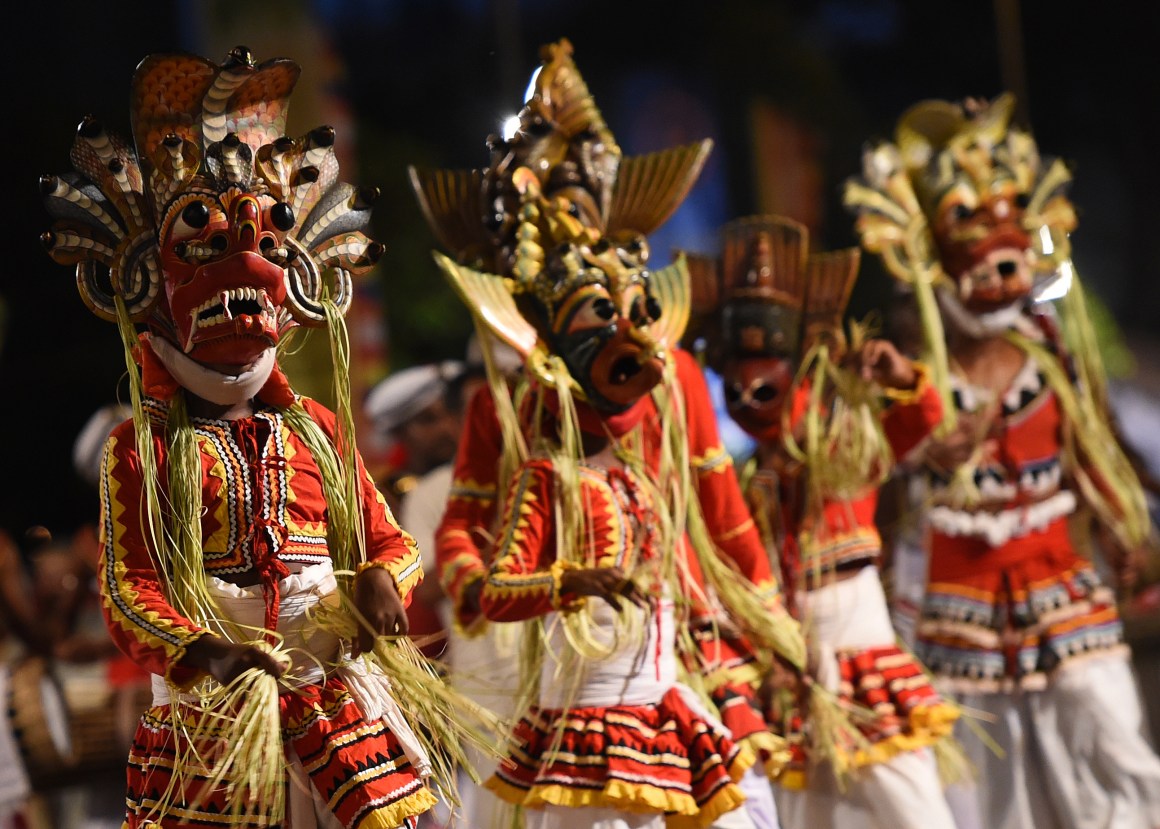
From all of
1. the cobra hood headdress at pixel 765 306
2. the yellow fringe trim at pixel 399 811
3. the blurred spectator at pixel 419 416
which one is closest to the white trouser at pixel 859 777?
the cobra hood headdress at pixel 765 306

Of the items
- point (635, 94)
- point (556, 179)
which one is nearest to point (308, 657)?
point (556, 179)

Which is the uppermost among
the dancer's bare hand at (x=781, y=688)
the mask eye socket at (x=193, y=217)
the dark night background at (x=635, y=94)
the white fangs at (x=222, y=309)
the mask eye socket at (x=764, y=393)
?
the dark night background at (x=635, y=94)

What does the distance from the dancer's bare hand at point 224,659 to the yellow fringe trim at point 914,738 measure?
1.65 metres

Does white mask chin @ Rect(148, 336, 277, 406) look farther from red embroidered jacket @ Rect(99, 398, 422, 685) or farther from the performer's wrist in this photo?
the performer's wrist

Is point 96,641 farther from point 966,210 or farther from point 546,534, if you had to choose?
point 966,210

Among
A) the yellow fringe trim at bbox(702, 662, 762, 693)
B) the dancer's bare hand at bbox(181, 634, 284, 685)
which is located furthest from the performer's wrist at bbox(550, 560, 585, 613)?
the dancer's bare hand at bbox(181, 634, 284, 685)

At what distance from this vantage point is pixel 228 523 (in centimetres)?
251

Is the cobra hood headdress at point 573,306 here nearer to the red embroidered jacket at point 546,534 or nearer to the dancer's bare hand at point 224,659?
the red embroidered jacket at point 546,534

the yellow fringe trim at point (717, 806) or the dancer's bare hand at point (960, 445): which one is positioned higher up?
the dancer's bare hand at point (960, 445)

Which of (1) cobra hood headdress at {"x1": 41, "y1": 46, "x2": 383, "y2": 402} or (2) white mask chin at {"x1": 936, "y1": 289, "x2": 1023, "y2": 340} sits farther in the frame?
(2) white mask chin at {"x1": 936, "y1": 289, "x2": 1023, "y2": 340}

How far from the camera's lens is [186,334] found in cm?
251

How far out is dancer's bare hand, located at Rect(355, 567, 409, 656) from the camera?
2441 mm

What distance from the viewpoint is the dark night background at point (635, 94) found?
18.7 feet

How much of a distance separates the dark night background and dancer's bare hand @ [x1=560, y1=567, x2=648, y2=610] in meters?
3.19
